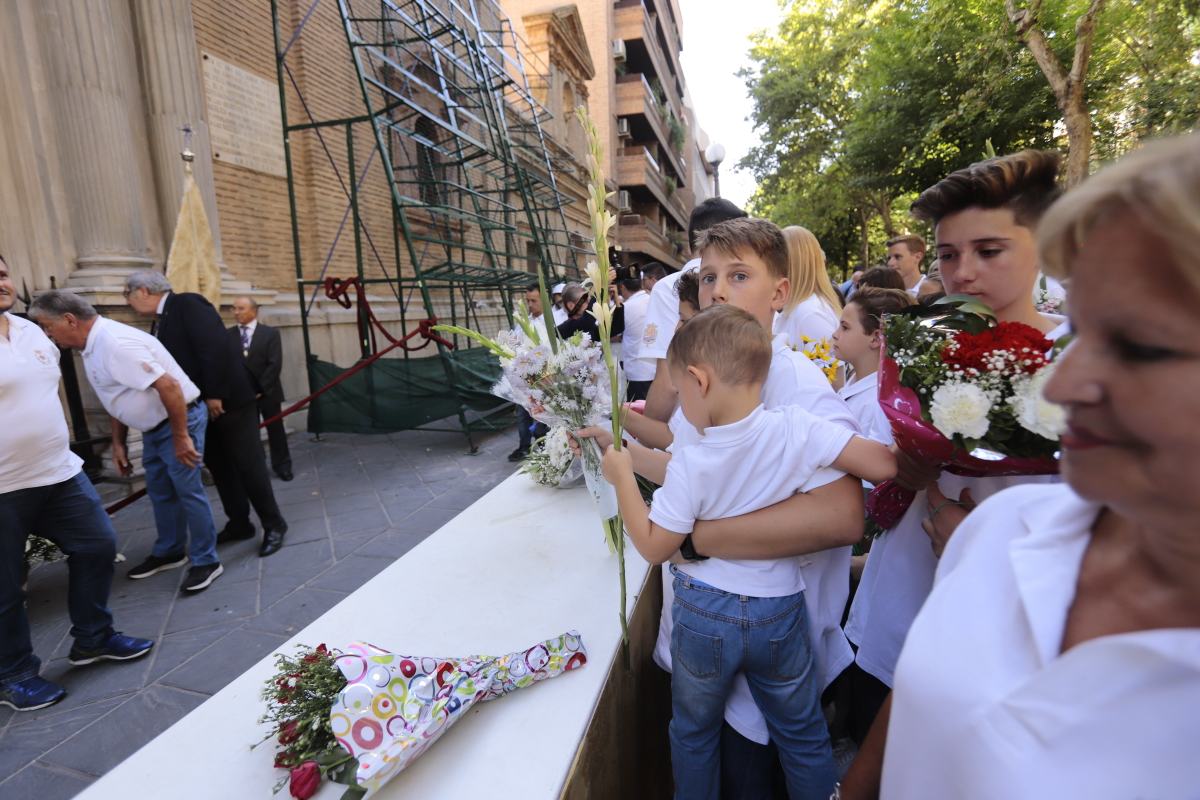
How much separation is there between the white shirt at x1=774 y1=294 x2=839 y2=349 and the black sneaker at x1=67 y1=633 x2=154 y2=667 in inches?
140

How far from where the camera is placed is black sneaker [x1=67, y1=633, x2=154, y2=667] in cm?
286

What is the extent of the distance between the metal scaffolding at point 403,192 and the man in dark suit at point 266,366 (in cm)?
84

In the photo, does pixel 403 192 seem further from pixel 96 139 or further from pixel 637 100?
pixel 637 100

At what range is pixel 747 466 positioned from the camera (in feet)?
4.32

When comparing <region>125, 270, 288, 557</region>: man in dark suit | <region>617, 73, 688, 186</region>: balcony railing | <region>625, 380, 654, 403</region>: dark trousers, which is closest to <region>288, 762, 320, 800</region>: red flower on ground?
<region>125, 270, 288, 557</region>: man in dark suit

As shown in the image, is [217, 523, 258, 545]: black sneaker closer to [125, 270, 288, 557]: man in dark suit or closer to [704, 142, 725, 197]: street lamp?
[125, 270, 288, 557]: man in dark suit

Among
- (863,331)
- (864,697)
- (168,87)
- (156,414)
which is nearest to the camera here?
(864,697)

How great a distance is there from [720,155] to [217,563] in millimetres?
8145

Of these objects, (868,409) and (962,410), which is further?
(868,409)

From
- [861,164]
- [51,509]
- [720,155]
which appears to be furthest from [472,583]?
[861,164]

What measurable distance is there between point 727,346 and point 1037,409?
571mm

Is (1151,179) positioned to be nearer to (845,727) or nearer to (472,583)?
(472,583)

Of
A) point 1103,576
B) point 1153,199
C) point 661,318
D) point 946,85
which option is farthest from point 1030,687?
point 946,85

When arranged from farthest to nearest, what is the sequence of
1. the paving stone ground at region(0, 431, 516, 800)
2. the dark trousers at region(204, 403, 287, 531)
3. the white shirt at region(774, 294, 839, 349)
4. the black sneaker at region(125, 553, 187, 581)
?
the dark trousers at region(204, 403, 287, 531) → the black sneaker at region(125, 553, 187, 581) → the white shirt at region(774, 294, 839, 349) → the paving stone ground at region(0, 431, 516, 800)
